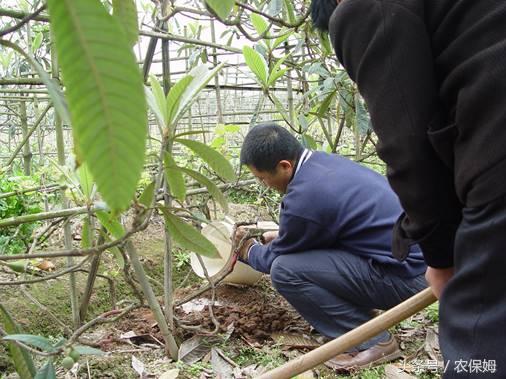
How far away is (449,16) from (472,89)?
5.5 inches

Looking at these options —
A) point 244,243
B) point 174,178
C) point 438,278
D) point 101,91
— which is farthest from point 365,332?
point 244,243

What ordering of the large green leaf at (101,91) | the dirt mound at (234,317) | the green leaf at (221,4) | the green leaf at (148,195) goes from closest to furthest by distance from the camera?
1. the large green leaf at (101,91)
2. the green leaf at (221,4)
3. the green leaf at (148,195)
4. the dirt mound at (234,317)

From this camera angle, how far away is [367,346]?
188 centimetres

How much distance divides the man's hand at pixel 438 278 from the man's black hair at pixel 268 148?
41.0 inches

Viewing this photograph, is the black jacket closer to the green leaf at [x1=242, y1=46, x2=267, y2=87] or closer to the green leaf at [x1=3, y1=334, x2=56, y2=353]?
the green leaf at [x1=3, y1=334, x2=56, y2=353]

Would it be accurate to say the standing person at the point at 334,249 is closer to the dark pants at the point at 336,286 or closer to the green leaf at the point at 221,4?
the dark pants at the point at 336,286

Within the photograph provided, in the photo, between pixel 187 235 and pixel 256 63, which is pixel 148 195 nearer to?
pixel 187 235

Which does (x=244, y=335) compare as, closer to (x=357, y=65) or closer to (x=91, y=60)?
(x=357, y=65)

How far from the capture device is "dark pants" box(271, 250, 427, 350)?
6.37 feet

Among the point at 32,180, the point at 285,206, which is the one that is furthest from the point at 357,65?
the point at 32,180

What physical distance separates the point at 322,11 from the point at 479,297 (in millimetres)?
695

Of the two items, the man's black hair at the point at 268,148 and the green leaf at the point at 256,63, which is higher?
the green leaf at the point at 256,63

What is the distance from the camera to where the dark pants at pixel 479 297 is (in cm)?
76

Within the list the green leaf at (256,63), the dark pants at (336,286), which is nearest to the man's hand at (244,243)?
the dark pants at (336,286)
